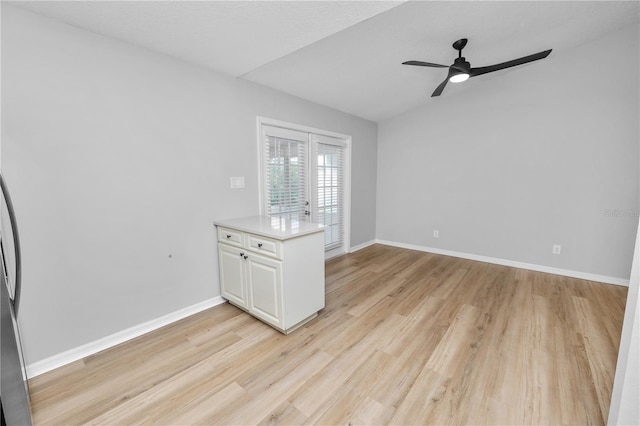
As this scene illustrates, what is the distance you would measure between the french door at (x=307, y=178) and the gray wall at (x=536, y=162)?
1313 millimetres

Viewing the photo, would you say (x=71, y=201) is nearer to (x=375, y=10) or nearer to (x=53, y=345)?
(x=53, y=345)

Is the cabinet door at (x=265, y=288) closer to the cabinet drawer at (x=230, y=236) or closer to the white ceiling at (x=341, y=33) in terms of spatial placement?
the cabinet drawer at (x=230, y=236)

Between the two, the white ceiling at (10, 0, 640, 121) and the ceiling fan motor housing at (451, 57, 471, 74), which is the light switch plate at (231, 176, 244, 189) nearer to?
the white ceiling at (10, 0, 640, 121)

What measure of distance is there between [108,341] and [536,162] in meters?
5.11

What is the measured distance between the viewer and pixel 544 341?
6.74 feet

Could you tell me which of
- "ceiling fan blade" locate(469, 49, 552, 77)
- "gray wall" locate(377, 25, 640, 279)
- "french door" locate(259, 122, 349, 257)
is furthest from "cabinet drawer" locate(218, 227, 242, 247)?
"gray wall" locate(377, 25, 640, 279)

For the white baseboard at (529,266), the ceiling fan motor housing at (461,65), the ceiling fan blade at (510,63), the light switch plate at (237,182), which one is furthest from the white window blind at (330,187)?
the ceiling fan blade at (510,63)

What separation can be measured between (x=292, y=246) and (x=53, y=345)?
5.81ft

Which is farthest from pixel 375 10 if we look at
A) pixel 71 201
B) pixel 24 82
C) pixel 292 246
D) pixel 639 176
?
pixel 639 176

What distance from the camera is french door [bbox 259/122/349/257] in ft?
10.2

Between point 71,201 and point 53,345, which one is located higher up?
point 71,201

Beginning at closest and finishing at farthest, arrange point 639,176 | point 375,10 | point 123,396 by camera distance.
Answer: point 123,396, point 375,10, point 639,176

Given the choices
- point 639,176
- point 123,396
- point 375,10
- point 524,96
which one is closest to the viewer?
point 123,396

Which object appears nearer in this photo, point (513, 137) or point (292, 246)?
point (292, 246)
